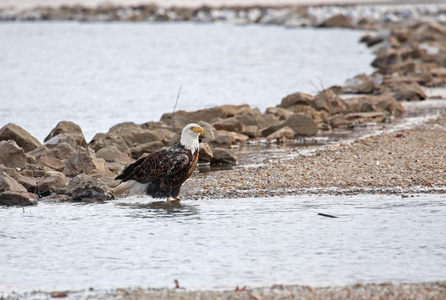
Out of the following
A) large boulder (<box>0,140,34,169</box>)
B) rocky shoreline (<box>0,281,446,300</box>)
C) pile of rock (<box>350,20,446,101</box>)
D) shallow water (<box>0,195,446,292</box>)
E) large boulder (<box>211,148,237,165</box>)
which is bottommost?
rocky shoreline (<box>0,281,446,300</box>)

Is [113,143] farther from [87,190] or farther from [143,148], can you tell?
[87,190]

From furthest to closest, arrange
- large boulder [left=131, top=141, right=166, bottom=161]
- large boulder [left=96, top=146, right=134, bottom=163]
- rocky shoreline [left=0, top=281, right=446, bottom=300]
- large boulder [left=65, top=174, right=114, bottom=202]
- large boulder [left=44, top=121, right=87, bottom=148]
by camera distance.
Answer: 1. large boulder [left=131, top=141, right=166, bottom=161]
2. large boulder [left=44, top=121, right=87, bottom=148]
3. large boulder [left=96, top=146, right=134, bottom=163]
4. large boulder [left=65, top=174, right=114, bottom=202]
5. rocky shoreline [left=0, top=281, right=446, bottom=300]

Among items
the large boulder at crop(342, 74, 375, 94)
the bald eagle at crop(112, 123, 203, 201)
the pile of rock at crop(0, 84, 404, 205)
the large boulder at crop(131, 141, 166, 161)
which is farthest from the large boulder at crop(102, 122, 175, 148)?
the large boulder at crop(342, 74, 375, 94)

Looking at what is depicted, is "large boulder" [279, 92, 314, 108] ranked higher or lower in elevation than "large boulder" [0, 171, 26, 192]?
higher

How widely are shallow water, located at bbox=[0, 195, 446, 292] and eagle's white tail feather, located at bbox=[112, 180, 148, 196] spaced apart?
0.14 m

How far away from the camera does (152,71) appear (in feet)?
132

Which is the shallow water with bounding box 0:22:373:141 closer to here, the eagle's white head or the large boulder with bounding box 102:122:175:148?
the large boulder with bounding box 102:122:175:148

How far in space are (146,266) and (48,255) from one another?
3.90ft

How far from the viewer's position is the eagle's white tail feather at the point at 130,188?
10258 millimetres

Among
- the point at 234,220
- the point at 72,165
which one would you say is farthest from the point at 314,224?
the point at 72,165

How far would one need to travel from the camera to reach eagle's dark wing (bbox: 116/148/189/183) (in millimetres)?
9891

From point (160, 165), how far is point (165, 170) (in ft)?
0.33

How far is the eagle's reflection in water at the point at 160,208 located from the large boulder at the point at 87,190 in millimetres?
356

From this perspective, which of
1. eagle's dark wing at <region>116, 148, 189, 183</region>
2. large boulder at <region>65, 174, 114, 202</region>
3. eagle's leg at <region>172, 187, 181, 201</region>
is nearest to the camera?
eagle's dark wing at <region>116, 148, 189, 183</region>
